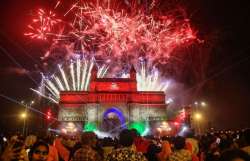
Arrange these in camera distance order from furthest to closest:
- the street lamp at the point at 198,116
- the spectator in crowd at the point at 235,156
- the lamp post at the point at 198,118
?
the lamp post at the point at 198,118
the street lamp at the point at 198,116
the spectator in crowd at the point at 235,156

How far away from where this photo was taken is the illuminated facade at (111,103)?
53281 mm

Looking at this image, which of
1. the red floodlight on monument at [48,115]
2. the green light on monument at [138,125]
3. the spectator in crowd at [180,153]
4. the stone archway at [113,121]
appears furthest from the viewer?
the red floodlight on monument at [48,115]

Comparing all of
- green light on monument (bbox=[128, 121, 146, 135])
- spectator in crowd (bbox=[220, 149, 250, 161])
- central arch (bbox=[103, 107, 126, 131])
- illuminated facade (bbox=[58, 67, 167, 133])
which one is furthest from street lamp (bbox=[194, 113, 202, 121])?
spectator in crowd (bbox=[220, 149, 250, 161])

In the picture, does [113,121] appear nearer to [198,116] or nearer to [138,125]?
[138,125]

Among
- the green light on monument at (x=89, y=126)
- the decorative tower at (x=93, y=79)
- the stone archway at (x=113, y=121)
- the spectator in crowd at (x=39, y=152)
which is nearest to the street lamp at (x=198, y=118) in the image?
the stone archway at (x=113, y=121)

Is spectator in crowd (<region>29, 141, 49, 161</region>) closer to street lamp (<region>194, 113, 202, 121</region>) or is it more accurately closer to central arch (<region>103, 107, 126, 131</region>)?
street lamp (<region>194, 113, 202, 121</region>)

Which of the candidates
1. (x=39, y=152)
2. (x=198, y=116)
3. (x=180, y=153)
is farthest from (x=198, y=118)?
(x=39, y=152)

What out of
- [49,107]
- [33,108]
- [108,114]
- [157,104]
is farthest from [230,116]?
[33,108]

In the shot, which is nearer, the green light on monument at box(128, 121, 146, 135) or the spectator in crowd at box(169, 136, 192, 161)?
the spectator in crowd at box(169, 136, 192, 161)

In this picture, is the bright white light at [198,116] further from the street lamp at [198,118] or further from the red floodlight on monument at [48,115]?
the red floodlight on monument at [48,115]

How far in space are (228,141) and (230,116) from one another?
3900cm

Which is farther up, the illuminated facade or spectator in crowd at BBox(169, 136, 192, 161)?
the illuminated facade

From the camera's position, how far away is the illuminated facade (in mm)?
53281

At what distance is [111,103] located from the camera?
5362 centimetres
